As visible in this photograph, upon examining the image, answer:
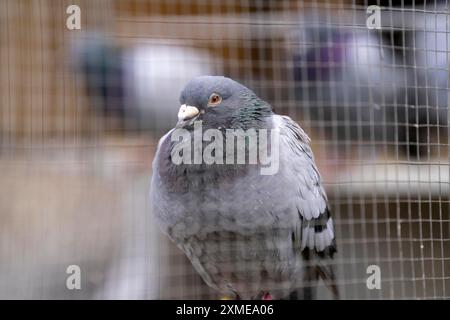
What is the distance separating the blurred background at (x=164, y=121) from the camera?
77.9 inches

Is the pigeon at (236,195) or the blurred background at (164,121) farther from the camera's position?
the blurred background at (164,121)

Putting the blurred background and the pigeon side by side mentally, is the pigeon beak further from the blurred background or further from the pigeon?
the blurred background

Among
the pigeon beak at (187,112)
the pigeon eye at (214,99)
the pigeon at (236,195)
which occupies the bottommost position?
the pigeon at (236,195)

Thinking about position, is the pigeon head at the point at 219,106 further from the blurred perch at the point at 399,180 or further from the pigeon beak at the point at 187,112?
the blurred perch at the point at 399,180

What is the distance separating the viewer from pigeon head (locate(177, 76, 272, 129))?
1492 millimetres

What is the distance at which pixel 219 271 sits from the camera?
1.68 m

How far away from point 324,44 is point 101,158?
802 mm

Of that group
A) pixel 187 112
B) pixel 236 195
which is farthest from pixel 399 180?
pixel 187 112

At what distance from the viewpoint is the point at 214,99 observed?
1531 mm

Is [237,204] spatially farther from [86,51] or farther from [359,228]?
[359,228]

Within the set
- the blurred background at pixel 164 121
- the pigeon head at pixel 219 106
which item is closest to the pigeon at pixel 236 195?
the pigeon head at pixel 219 106

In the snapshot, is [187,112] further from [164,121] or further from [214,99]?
[164,121]

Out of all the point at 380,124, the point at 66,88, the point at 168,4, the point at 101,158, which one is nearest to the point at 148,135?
the point at 101,158

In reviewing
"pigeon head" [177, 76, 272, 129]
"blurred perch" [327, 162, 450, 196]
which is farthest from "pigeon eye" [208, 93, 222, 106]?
"blurred perch" [327, 162, 450, 196]
